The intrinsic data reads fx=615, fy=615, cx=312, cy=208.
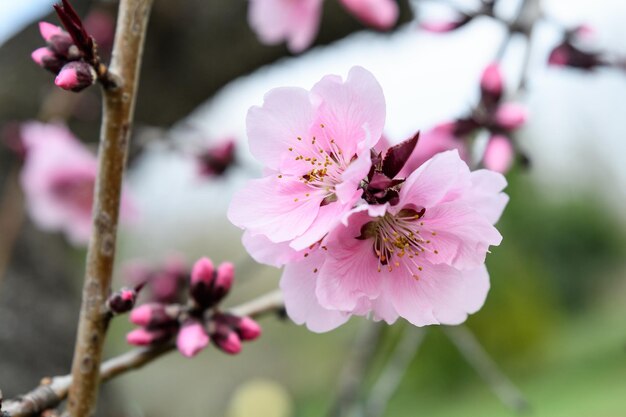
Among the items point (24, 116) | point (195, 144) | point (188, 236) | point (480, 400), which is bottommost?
point (188, 236)

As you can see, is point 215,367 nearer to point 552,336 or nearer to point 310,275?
point 552,336

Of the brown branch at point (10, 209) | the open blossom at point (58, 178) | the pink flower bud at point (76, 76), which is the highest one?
the pink flower bud at point (76, 76)

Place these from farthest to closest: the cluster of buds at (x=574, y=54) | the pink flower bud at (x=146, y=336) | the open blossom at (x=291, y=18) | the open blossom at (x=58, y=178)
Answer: the open blossom at (x=58, y=178)
the open blossom at (x=291, y=18)
the cluster of buds at (x=574, y=54)
the pink flower bud at (x=146, y=336)

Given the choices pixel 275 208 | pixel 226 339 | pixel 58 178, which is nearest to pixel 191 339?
pixel 226 339

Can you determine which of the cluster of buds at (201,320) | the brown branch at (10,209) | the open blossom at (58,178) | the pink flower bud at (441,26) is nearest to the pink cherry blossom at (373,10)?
the pink flower bud at (441,26)

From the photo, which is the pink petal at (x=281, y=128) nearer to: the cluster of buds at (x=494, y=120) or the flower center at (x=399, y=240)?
the flower center at (x=399, y=240)

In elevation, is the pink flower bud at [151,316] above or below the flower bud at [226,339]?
above

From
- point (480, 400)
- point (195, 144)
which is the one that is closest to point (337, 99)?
point (195, 144)
